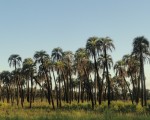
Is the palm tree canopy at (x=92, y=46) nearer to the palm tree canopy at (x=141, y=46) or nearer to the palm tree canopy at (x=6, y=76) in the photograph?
the palm tree canopy at (x=141, y=46)

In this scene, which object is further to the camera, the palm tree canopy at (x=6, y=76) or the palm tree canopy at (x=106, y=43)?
the palm tree canopy at (x=6, y=76)

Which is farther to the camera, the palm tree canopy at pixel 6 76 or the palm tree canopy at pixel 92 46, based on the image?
the palm tree canopy at pixel 6 76

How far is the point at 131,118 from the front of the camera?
690 inches

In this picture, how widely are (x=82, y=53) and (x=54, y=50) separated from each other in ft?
26.9

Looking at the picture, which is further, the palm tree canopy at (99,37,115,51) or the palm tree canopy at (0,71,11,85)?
the palm tree canopy at (0,71,11,85)

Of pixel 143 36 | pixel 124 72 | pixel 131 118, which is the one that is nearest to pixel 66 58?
pixel 124 72

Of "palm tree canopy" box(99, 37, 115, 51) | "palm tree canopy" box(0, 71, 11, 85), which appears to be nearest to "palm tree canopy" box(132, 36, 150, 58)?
"palm tree canopy" box(99, 37, 115, 51)

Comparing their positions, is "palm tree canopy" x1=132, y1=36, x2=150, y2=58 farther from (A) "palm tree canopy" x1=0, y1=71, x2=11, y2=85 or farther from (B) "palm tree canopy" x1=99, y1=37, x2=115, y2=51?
(A) "palm tree canopy" x1=0, y1=71, x2=11, y2=85

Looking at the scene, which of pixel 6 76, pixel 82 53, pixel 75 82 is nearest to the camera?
pixel 82 53

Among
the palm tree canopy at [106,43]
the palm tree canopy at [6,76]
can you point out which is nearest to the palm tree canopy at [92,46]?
the palm tree canopy at [106,43]

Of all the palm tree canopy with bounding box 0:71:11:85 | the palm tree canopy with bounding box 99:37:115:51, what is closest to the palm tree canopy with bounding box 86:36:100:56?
the palm tree canopy with bounding box 99:37:115:51

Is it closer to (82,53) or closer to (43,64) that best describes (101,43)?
(82,53)

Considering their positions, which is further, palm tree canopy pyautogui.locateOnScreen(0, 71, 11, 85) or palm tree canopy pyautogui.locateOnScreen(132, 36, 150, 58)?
palm tree canopy pyautogui.locateOnScreen(0, 71, 11, 85)

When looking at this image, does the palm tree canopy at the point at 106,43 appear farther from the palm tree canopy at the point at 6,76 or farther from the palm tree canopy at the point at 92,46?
the palm tree canopy at the point at 6,76
